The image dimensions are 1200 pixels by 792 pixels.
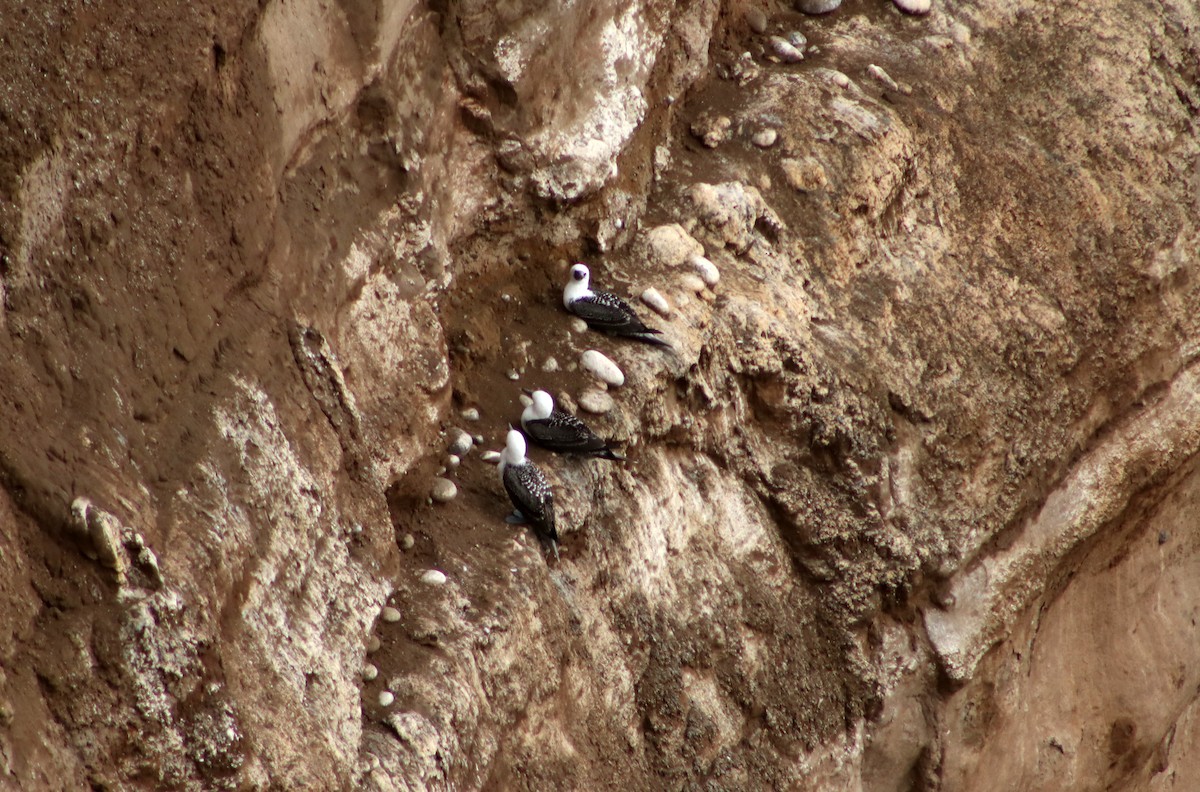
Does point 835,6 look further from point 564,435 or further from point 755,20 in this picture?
point 564,435

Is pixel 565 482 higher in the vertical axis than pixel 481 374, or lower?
lower

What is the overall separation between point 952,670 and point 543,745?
113 inches

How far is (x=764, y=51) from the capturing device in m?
7.35

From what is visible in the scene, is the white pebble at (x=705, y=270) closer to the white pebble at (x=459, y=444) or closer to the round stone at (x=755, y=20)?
the white pebble at (x=459, y=444)

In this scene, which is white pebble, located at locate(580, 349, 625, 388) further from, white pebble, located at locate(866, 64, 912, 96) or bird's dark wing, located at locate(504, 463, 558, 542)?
white pebble, located at locate(866, 64, 912, 96)

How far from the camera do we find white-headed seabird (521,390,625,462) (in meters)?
5.09

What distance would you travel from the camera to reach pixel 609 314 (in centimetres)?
555

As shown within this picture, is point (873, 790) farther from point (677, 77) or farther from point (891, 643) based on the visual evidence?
point (677, 77)

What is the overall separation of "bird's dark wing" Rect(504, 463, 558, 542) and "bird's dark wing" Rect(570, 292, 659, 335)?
0.96 m

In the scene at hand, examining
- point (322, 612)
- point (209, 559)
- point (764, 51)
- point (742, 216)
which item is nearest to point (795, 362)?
point (742, 216)

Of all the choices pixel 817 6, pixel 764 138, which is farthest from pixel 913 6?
pixel 764 138

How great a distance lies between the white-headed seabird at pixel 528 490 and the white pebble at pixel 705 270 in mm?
1568

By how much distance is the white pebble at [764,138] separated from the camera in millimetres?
6785

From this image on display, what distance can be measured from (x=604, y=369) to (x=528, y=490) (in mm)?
848
